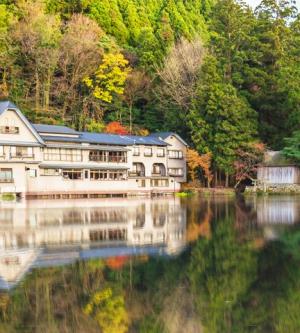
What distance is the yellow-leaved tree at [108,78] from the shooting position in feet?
180

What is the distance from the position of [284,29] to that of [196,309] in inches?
2030

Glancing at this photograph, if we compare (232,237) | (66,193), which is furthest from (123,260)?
(66,193)

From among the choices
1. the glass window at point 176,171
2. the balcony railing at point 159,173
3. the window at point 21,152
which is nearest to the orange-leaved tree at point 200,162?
the glass window at point 176,171

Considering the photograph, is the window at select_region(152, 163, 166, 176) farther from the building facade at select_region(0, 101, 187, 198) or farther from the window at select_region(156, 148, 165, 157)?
the window at select_region(156, 148, 165, 157)

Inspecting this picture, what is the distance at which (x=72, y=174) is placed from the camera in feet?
147

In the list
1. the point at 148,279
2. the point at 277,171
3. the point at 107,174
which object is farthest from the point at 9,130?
the point at 148,279

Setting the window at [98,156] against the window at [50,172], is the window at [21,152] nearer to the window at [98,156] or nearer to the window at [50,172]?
the window at [50,172]

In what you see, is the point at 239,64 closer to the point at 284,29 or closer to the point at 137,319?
the point at 284,29

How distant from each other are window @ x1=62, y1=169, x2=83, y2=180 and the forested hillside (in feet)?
27.8

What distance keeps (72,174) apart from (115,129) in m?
10.9

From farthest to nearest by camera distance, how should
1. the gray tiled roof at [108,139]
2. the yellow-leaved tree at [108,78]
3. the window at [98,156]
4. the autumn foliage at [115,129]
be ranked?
the yellow-leaved tree at [108,78] → the autumn foliage at [115,129] → the window at [98,156] → the gray tiled roof at [108,139]

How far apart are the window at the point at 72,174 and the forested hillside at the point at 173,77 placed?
847 cm

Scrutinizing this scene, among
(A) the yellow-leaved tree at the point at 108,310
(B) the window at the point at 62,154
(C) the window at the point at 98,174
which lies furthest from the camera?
(C) the window at the point at 98,174

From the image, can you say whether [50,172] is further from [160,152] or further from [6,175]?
[160,152]
